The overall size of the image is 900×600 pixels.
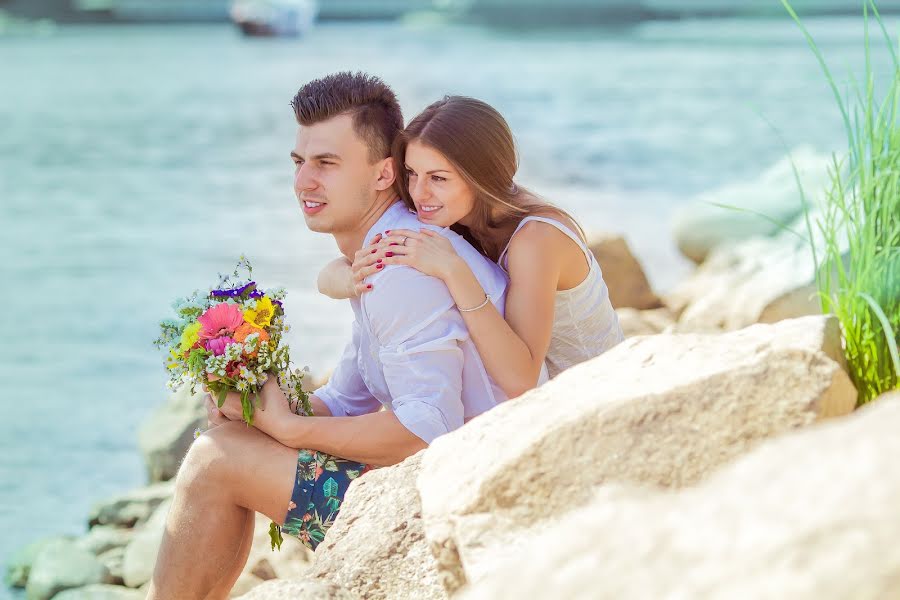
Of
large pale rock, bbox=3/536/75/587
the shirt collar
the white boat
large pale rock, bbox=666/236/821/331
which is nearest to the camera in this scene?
the shirt collar

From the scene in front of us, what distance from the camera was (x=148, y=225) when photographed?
15.0 metres

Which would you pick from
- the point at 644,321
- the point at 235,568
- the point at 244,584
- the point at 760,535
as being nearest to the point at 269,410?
the point at 235,568

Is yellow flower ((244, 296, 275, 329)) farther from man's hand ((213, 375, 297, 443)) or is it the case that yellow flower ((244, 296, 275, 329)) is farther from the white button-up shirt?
the white button-up shirt

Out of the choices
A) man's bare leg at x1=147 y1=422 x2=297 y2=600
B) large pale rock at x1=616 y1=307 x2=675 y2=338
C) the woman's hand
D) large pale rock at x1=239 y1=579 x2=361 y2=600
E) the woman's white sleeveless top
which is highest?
the woman's hand

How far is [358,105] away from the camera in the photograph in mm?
3410

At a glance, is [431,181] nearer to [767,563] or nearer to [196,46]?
[767,563]

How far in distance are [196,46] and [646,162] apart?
33.6 metres

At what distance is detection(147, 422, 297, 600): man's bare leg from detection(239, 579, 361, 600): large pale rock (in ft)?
2.25

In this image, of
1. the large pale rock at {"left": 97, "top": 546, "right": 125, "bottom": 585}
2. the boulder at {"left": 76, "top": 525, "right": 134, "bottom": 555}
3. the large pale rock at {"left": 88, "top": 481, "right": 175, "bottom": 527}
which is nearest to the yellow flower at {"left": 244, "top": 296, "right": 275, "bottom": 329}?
the large pale rock at {"left": 97, "top": 546, "right": 125, "bottom": 585}

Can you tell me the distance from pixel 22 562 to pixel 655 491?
13.7 feet

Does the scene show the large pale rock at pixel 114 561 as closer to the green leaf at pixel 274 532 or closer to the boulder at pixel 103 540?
the boulder at pixel 103 540

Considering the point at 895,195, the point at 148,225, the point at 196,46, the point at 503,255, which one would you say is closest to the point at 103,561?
the point at 503,255

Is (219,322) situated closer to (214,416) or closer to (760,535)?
(214,416)

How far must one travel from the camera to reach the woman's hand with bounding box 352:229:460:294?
3.10 metres
